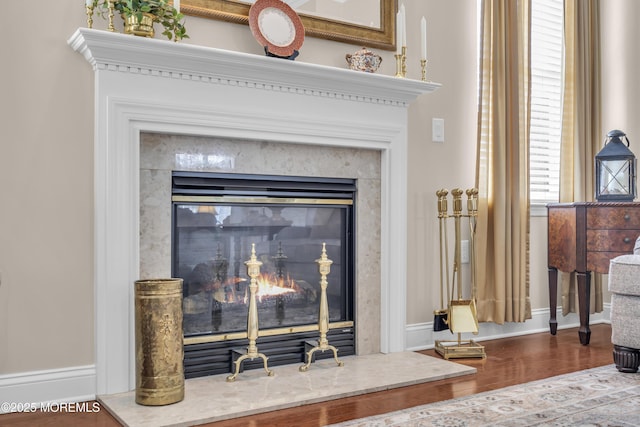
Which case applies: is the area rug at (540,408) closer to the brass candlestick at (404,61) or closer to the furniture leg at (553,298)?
the furniture leg at (553,298)

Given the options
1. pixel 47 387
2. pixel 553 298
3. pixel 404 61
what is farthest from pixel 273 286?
pixel 553 298

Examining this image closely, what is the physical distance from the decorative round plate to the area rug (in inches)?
62.5

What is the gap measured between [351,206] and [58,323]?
1430 millimetres

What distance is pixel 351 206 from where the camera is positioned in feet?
9.69

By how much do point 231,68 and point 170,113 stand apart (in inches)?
12.5

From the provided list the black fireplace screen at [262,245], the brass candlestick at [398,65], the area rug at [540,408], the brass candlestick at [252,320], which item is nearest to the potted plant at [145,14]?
the black fireplace screen at [262,245]

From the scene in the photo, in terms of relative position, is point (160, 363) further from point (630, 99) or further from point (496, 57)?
point (630, 99)

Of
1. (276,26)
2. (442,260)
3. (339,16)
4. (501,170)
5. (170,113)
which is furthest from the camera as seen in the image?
(501,170)

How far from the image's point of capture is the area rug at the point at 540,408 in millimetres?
1987

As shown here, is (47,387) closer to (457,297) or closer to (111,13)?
(111,13)

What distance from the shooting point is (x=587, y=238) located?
3254mm

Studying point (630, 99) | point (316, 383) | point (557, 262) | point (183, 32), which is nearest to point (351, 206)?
point (316, 383)

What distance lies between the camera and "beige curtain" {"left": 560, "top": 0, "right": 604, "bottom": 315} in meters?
3.73

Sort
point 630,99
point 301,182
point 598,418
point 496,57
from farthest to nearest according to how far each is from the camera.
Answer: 1. point 630,99
2. point 496,57
3. point 301,182
4. point 598,418
